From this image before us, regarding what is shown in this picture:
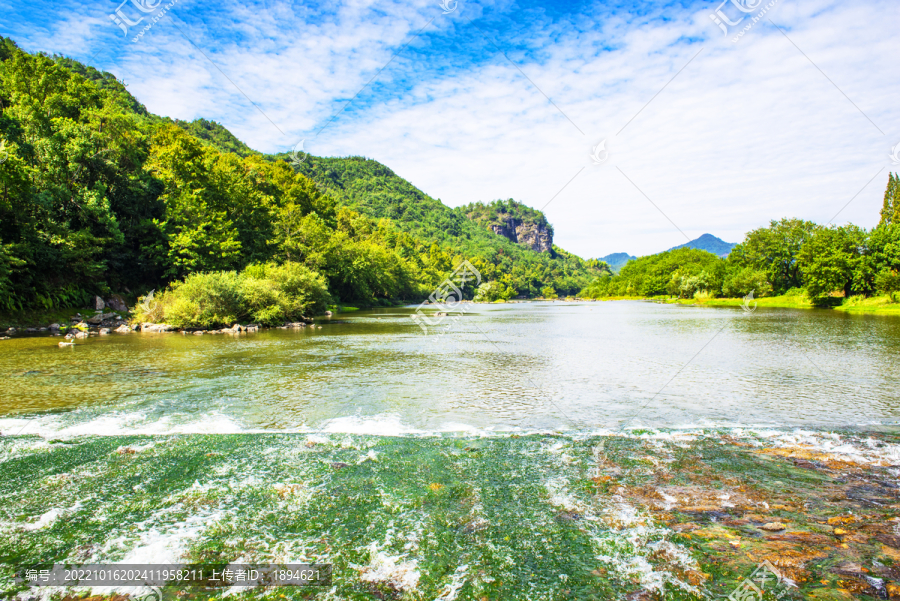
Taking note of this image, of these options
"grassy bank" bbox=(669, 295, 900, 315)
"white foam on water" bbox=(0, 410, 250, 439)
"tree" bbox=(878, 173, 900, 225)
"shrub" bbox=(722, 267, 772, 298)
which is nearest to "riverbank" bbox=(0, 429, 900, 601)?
"white foam on water" bbox=(0, 410, 250, 439)

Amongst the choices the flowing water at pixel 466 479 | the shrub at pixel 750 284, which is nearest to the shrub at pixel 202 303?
the flowing water at pixel 466 479

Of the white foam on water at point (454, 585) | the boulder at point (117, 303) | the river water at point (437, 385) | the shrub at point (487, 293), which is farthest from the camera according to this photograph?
the shrub at point (487, 293)

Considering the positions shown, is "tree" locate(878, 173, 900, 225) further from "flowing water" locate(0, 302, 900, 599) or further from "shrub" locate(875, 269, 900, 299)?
"flowing water" locate(0, 302, 900, 599)

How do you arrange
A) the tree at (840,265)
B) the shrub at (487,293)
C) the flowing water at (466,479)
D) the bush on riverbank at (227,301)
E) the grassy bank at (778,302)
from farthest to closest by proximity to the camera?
the shrub at (487,293)
the grassy bank at (778,302)
the tree at (840,265)
the bush on riverbank at (227,301)
the flowing water at (466,479)

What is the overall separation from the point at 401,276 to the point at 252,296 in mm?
70817

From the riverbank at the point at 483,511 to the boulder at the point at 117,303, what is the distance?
3703cm

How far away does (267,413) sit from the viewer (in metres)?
12.5

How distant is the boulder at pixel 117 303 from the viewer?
4085 cm

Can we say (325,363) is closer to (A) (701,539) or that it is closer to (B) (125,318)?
(A) (701,539)

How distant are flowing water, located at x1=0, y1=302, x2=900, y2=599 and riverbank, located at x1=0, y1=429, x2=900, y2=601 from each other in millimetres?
38

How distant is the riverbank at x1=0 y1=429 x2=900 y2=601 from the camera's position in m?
5.39

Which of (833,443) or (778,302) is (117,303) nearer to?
(833,443)

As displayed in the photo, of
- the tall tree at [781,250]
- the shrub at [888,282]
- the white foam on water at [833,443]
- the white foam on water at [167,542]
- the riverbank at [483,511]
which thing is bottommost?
the white foam on water at [167,542]

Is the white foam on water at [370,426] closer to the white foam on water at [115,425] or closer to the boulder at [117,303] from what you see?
the white foam on water at [115,425]
